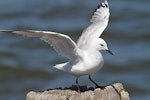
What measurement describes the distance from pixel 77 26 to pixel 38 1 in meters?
2.35

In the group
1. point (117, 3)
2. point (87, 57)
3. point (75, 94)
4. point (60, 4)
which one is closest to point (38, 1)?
point (60, 4)

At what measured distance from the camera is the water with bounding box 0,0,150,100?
32.5 feet

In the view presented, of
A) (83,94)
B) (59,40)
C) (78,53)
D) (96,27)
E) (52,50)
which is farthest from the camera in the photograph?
(52,50)

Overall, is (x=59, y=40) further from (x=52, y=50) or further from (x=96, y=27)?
(x=52, y=50)

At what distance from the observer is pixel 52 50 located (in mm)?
10734

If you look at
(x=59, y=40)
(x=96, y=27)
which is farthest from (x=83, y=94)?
(x=96, y=27)

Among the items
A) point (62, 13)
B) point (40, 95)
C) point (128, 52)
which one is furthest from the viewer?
point (62, 13)

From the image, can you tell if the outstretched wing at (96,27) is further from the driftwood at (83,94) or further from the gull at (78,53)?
the driftwood at (83,94)

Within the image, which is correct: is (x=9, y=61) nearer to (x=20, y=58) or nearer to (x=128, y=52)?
Result: (x=20, y=58)

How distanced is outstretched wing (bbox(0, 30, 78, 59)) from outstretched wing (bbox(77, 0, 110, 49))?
25 centimetres

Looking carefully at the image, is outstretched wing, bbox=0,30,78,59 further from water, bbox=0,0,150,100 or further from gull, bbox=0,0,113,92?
water, bbox=0,0,150,100

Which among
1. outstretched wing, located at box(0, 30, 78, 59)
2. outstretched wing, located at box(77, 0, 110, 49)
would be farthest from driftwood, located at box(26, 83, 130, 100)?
outstretched wing, located at box(77, 0, 110, 49)

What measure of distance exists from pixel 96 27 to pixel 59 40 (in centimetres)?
77

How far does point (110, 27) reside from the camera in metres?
12.0
